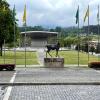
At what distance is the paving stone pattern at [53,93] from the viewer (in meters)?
17.6

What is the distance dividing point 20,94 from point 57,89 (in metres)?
2.70

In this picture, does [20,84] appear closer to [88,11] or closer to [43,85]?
[43,85]

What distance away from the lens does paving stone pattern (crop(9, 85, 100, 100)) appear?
1764 centimetres

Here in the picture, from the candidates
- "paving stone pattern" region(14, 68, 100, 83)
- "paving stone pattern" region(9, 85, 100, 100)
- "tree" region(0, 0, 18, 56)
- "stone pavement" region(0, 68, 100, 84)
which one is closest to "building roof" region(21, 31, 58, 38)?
"tree" region(0, 0, 18, 56)

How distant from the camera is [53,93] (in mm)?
19234

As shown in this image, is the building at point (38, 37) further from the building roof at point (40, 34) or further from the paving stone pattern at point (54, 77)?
the paving stone pattern at point (54, 77)

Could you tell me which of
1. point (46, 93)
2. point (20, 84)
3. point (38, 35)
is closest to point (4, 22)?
point (20, 84)

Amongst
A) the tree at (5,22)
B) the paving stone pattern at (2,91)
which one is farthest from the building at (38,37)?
the paving stone pattern at (2,91)

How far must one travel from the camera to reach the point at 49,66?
40.9m

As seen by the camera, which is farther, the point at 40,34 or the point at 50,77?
the point at 40,34

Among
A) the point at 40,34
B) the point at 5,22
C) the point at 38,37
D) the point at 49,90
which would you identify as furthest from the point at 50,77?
the point at 38,37

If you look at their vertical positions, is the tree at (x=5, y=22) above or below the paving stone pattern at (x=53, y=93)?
above

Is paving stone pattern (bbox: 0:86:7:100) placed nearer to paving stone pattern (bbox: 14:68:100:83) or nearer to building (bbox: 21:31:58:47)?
paving stone pattern (bbox: 14:68:100:83)

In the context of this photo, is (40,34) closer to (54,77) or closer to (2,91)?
(54,77)
